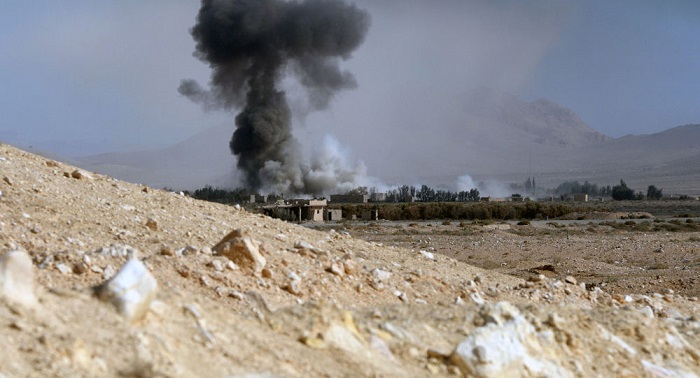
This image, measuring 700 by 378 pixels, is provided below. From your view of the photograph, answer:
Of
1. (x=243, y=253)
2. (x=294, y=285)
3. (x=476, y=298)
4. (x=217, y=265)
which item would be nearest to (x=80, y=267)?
(x=217, y=265)

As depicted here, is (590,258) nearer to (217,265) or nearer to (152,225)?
(152,225)

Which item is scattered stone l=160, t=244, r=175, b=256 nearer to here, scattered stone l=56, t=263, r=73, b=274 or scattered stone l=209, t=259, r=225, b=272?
scattered stone l=209, t=259, r=225, b=272

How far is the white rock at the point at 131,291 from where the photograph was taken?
4.66 m

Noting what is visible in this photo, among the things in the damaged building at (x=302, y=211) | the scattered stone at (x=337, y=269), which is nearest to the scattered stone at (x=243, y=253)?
the scattered stone at (x=337, y=269)

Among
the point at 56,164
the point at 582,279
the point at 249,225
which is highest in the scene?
the point at 56,164

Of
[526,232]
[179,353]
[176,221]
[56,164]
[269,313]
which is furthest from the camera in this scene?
[526,232]

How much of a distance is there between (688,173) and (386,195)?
88516 millimetres

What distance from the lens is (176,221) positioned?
10.1 metres

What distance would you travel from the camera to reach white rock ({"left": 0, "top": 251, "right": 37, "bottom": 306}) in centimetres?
452

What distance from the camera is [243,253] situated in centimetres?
799

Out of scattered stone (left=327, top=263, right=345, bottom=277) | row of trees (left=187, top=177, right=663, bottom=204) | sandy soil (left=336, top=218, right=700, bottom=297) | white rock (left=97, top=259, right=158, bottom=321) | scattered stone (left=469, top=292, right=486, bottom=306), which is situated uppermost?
row of trees (left=187, top=177, right=663, bottom=204)

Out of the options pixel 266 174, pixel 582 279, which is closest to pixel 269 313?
pixel 582 279

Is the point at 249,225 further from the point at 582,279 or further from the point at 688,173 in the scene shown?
the point at 688,173

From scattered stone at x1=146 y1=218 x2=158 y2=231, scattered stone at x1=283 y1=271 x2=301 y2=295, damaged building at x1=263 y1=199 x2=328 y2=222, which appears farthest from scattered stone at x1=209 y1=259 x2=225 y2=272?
damaged building at x1=263 y1=199 x2=328 y2=222
